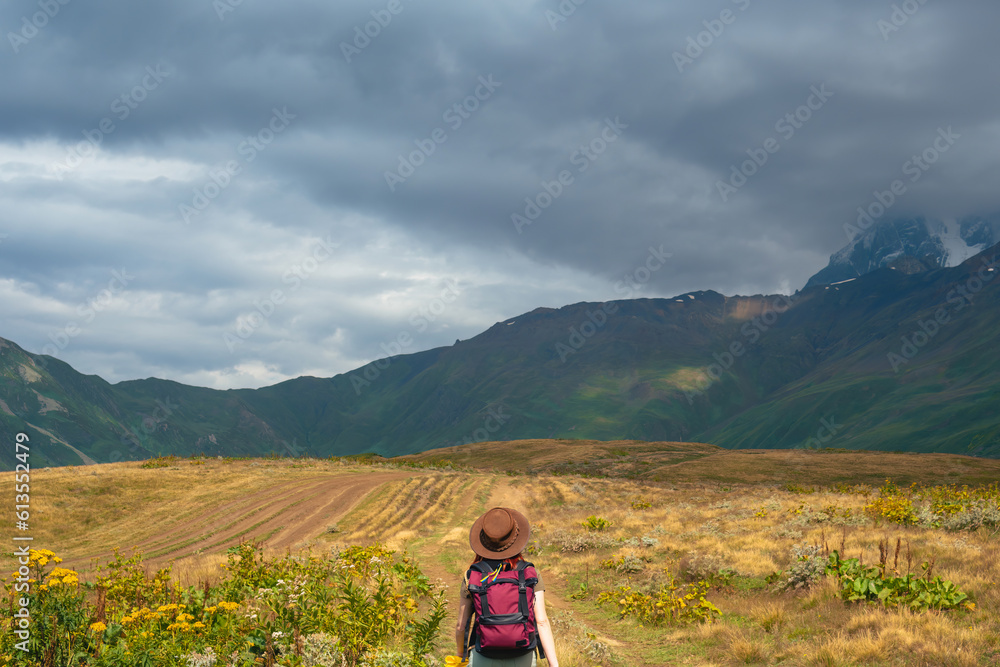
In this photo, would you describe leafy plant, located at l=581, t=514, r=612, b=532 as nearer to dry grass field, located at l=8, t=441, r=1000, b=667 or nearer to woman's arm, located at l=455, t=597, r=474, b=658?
dry grass field, located at l=8, t=441, r=1000, b=667

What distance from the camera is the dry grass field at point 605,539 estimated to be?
33.4 ft

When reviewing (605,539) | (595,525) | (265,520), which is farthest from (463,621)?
(265,520)

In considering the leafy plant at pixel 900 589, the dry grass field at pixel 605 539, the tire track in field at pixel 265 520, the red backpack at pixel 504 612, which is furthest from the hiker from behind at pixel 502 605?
the tire track in field at pixel 265 520

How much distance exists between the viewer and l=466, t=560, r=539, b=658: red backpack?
18.9 feet

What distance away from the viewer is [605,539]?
23078 millimetres

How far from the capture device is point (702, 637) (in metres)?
11.6

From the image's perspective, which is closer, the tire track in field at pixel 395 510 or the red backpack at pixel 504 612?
the red backpack at pixel 504 612

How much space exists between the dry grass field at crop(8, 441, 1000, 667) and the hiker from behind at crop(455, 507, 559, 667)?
4479 mm

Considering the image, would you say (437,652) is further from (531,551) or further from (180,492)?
(180,492)

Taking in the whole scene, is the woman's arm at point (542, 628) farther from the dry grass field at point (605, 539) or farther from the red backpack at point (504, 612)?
the dry grass field at point (605, 539)

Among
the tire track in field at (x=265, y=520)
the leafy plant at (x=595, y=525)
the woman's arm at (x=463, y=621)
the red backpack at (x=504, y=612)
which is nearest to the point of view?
the red backpack at (x=504, y=612)

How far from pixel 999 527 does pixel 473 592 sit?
17.7m

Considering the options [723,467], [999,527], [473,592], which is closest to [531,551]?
[999,527]

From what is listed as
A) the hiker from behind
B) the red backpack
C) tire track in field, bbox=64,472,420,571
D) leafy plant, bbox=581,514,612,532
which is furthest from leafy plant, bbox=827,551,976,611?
tire track in field, bbox=64,472,420,571
